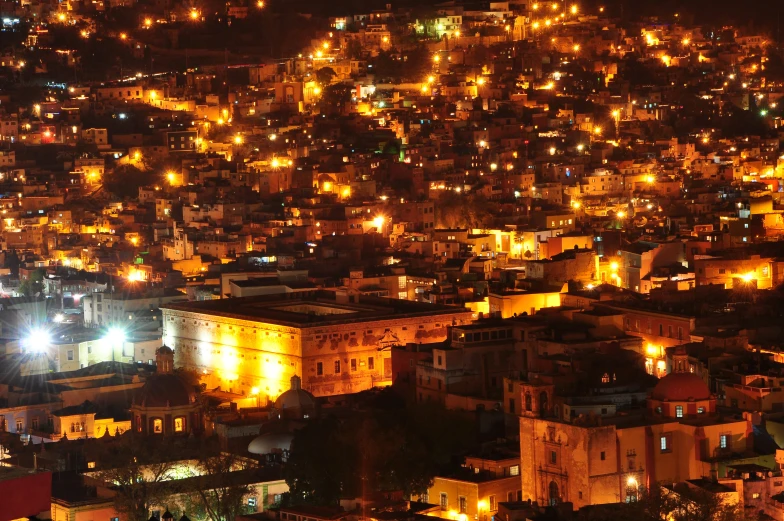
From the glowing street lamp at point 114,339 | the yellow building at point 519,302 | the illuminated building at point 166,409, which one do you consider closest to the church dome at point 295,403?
the illuminated building at point 166,409

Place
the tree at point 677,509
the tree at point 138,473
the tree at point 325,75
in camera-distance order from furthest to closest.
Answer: the tree at point 325,75
the tree at point 138,473
the tree at point 677,509

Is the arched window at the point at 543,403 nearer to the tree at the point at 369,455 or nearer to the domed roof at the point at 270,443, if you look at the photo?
the tree at the point at 369,455

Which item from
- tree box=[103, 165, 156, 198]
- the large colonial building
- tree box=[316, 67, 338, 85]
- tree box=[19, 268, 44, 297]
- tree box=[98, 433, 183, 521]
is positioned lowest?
tree box=[98, 433, 183, 521]

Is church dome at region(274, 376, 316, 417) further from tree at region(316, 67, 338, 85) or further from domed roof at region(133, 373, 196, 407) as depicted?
tree at region(316, 67, 338, 85)

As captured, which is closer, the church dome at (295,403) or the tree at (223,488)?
the tree at (223,488)

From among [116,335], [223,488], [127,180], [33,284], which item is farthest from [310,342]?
[127,180]

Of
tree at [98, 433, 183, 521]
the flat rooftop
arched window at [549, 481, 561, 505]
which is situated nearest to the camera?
arched window at [549, 481, 561, 505]

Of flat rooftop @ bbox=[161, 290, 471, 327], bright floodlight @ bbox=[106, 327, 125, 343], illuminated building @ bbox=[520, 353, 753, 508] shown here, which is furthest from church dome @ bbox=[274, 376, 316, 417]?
bright floodlight @ bbox=[106, 327, 125, 343]
